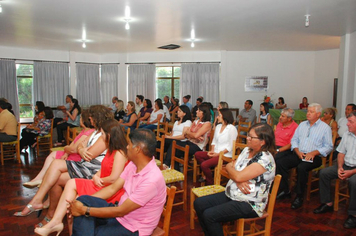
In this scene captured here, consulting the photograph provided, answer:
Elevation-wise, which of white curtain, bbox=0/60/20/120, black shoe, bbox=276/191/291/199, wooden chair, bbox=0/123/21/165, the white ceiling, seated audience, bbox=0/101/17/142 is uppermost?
the white ceiling

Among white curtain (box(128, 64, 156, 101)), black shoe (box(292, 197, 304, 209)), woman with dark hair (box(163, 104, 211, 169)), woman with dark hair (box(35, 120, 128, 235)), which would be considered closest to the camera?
woman with dark hair (box(35, 120, 128, 235))

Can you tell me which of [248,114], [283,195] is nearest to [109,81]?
[248,114]

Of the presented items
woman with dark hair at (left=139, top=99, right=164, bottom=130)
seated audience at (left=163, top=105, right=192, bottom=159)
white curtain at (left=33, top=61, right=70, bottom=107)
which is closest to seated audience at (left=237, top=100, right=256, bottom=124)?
woman with dark hair at (left=139, top=99, right=164, bottom=130)

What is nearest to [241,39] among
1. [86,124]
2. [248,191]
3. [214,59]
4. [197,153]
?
[214,59]

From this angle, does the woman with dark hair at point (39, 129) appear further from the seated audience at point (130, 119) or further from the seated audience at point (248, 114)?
the seated audience at point (248, 114)

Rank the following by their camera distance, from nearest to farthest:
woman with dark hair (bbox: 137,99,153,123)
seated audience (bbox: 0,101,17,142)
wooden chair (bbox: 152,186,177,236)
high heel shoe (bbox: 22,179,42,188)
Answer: wooden chair (bbox: 152,186,177,236) → high heel shoe (bbox: 22,179,42,188) → seated audience (bbox: 0,101,17,142) → woman with dark hair (bbox: 137,99,153,123)

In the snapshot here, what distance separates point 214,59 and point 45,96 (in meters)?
6.70

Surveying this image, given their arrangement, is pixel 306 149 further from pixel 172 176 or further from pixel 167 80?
pixel 167 80

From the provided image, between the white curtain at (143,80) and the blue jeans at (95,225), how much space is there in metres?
9.29

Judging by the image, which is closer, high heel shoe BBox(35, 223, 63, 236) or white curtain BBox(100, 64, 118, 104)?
high heel shoe BBox(35, 223, 63, 236)

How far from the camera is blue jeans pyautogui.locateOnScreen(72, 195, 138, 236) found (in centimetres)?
179

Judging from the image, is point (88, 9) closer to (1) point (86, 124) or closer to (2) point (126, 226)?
(1) point (86, 124)

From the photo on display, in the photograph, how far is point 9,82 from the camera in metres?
9.88

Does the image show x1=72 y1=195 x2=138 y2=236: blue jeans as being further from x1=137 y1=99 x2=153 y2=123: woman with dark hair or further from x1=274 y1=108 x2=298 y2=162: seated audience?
x1=137 y1=99 x2=153 y2=123: woman with dark hair
